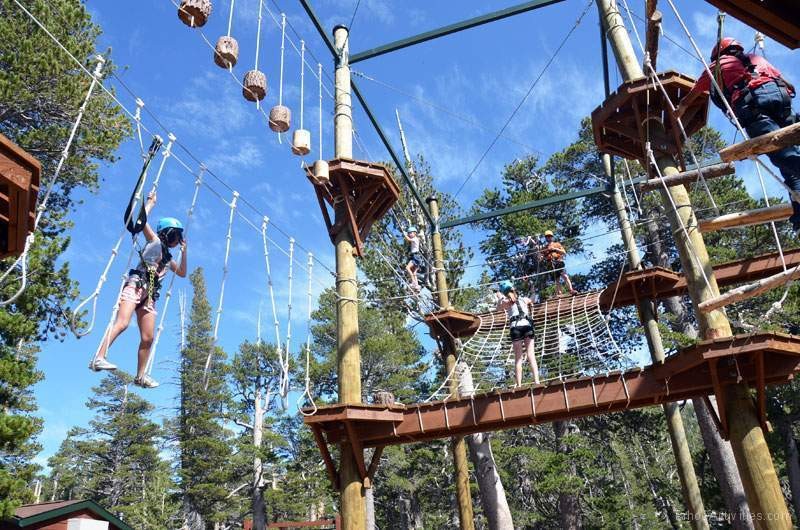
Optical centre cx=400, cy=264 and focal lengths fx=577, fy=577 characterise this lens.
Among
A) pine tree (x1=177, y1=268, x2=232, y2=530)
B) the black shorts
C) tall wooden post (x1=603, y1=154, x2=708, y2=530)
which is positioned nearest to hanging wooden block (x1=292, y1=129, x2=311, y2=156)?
the black shorts

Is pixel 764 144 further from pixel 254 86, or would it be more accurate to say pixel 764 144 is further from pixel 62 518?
pixel 62 518

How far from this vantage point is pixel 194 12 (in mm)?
4395

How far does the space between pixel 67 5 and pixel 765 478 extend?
13.2m

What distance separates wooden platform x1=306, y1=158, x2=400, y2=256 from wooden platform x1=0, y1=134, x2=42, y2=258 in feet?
11.5

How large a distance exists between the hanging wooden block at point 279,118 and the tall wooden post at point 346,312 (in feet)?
5.09

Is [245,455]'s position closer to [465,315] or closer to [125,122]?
[125,122]

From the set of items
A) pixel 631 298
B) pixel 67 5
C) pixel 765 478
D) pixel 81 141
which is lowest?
pixel 765 478

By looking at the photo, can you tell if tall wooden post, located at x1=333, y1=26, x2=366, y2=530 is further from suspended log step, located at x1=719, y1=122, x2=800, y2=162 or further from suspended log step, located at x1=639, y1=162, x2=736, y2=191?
suspended log step, located at x1=719, y1=122, x2=800, y2=162

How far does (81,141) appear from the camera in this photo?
37.3 ft

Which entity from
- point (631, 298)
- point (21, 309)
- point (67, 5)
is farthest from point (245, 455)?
point (631, 298)

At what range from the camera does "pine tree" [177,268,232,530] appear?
27.2m

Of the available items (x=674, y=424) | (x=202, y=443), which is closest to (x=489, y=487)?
(x=674, y=424)

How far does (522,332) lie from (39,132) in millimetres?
9114

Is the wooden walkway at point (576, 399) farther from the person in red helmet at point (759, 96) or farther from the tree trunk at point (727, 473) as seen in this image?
the tree trunk at point (727, 473)
